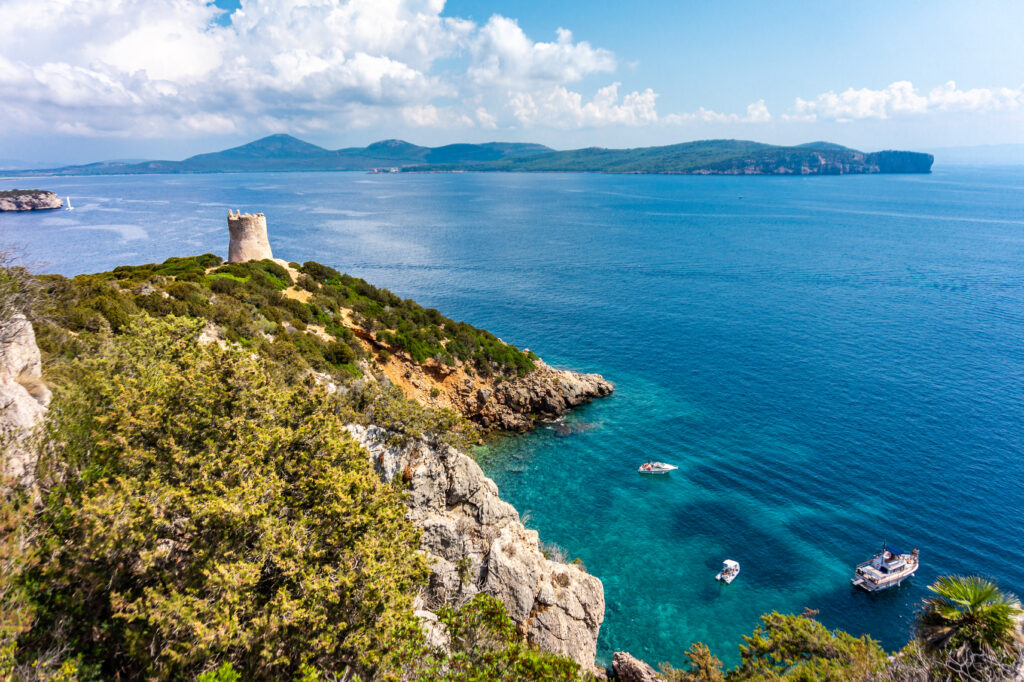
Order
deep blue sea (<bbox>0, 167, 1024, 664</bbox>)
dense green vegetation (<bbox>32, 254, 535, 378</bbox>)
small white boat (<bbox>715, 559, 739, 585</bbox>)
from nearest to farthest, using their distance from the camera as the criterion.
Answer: small white boat (<bbox>715, 559, 739, 585</bbox>) < deep blue sea (<bbox>0, 167, 1024, 664</bbox>) < dense green vegetation (<bbox>32, 254, 535, 378</bbox>)

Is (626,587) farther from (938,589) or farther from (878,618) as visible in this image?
(938,589)

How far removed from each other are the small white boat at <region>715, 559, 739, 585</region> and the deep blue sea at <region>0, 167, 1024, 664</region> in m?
0.73

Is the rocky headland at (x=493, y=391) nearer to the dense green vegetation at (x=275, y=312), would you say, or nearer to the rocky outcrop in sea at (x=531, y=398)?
the rocky outcrop in sea at (x=531, y=398)

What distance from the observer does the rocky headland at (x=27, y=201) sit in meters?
169

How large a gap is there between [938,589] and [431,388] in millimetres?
38820

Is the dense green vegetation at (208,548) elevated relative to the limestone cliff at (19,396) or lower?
lower

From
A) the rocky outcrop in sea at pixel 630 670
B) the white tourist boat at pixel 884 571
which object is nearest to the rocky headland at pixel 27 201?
the rocky outcrop in sea at pixel 630 670

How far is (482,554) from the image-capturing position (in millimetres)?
23172

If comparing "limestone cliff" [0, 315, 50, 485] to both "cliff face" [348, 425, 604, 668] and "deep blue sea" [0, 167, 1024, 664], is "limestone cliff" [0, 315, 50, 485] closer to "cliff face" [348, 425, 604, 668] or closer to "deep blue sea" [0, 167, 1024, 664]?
"cliff face" [348, 425, 604, 668]

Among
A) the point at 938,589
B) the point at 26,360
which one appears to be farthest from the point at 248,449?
the point at 938,589

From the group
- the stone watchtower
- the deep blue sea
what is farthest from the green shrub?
the stone watchtower

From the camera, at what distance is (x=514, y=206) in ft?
655

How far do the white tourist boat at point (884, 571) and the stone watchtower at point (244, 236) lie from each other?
6162 centimetres

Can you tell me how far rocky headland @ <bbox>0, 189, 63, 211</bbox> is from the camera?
16912 cm
